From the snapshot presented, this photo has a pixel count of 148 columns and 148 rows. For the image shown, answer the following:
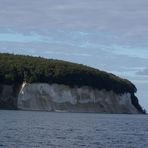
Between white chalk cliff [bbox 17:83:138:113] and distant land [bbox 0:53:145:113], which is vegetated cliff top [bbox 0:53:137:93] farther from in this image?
white chalk cliff [bbox 17:83:138:113]

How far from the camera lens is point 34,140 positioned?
207 feet

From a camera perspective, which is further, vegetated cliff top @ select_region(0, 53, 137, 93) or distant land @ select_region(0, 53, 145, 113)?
vegetated cliff top @ select_region(0, 53, 137, 93)

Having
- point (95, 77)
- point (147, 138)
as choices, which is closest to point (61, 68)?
point (95, 77)

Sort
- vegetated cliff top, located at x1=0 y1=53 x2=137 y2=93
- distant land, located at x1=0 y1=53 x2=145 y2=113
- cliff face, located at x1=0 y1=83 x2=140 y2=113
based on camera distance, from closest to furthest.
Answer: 1. cliff face, located at x1=0 y1=83 x2=140 y2=113
2. distant land, located at x1=0 y1=53 x2=145 y2=113
3. vegetated cliff top, located at x1=0 y1=53 x2=137 y2=93

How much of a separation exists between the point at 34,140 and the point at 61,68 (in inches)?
4750

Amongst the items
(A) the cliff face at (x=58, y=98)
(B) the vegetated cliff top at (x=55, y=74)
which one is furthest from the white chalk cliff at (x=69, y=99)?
(B) the vegetated cliff top at (x=55, y=74)

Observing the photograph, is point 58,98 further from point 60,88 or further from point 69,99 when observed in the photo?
point 60,88

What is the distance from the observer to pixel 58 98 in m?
169

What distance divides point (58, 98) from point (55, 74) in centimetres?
906

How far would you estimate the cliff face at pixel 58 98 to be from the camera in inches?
6614

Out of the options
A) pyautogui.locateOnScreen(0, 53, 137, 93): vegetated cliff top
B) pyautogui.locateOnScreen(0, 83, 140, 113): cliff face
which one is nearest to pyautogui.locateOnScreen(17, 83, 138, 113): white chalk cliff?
pyautogui.locateOnScreen(0, 83, 140, 113): cliff face

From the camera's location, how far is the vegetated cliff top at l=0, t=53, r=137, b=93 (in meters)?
175

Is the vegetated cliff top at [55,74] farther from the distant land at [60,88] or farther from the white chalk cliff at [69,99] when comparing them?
→ the white chalk cliff at [69,99]

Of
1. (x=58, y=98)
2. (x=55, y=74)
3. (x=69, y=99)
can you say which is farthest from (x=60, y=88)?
(x=55, y=74)
